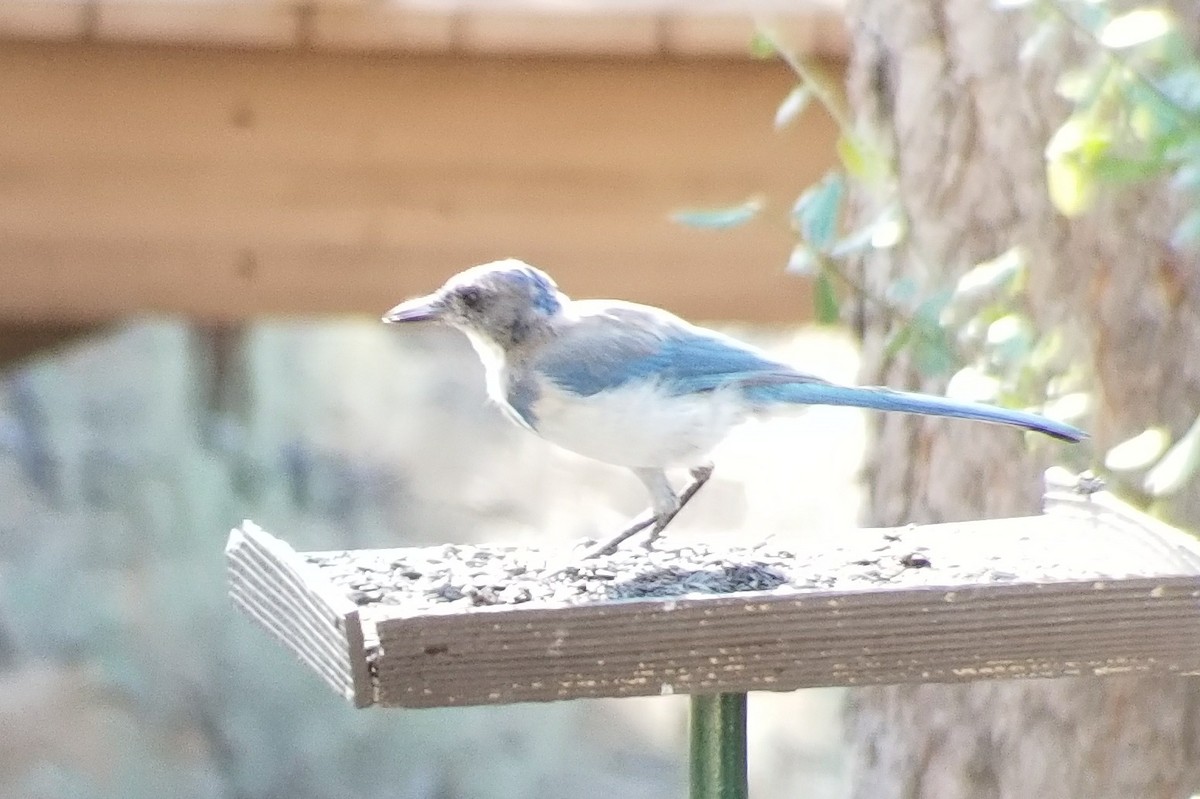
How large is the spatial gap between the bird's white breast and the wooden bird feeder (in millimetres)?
152

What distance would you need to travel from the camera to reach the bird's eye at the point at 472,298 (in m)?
2.53

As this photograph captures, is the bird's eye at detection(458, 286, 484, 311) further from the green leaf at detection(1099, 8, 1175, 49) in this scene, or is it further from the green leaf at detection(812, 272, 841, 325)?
the green leaf at detection(1099, 8, 1175, 49)

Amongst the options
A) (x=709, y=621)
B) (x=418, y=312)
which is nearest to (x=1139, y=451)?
(x=709, y=621)

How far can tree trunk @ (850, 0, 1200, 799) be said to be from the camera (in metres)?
3.18

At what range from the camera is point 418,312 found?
244 centimetres

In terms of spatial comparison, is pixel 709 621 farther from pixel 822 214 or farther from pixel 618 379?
pixel 822 214

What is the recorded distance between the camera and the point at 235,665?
5.84 meters

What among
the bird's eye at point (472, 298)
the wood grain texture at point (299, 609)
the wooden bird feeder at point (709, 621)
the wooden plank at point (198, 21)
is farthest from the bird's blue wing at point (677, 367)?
the wooden plank at point (198, 21)

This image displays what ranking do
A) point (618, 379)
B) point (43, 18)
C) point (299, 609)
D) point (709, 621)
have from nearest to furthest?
point (709, 621)
point (299, 609)
point (618, 379)
point (43, 18)

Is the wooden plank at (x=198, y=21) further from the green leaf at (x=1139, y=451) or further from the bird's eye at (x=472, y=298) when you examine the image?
the green leaf at (x=1139, y=451)

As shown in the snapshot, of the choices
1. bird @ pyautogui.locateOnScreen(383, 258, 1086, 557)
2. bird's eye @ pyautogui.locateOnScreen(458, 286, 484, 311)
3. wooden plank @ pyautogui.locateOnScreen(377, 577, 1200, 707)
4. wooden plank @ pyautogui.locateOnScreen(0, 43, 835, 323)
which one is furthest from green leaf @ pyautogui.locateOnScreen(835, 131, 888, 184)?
wooden plank @ pyautogui.locateOnScreen(0, 43, 835, 323)

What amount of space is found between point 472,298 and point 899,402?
1.91 ft

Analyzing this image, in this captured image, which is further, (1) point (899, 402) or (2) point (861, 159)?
(2) point (861, 159)

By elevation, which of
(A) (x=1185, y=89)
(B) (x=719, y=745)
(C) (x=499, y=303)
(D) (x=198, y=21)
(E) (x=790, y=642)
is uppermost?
(D) (x=198, y=21)
